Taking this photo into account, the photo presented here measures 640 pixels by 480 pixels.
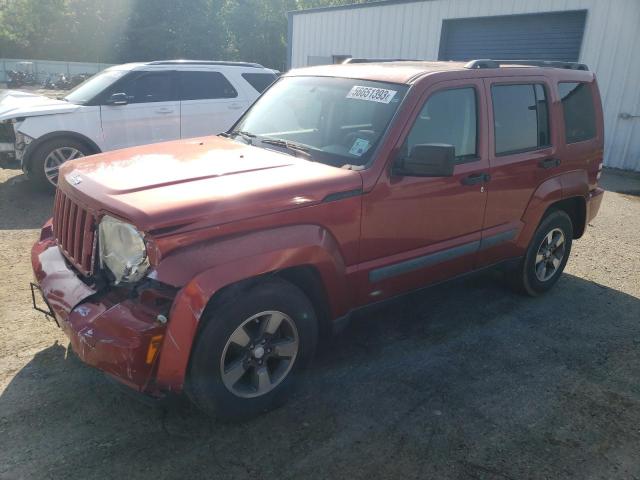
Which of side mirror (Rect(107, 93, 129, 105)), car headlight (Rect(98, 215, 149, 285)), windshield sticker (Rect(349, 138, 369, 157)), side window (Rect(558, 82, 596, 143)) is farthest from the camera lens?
side mirror (Rect(107, 93, 129, 105))

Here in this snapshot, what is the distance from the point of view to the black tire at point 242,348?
107 inches

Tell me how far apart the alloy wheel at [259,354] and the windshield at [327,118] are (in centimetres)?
108

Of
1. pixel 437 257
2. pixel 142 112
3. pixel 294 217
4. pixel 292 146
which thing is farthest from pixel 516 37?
pixel 294 217

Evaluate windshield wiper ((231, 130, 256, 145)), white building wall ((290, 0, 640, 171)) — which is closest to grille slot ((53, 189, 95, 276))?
windshield wiper ((231, 130, 256, 145))

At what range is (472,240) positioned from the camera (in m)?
4.06

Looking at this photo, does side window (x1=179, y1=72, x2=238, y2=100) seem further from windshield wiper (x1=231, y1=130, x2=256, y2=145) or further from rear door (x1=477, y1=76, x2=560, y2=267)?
rear door (x1=477, y1=76, x2=560, y2=267)

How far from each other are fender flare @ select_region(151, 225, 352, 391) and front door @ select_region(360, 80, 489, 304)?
0.48 metres

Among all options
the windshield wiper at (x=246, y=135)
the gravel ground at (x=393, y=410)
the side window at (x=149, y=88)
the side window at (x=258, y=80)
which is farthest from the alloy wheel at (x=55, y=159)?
the windshield wiper at (x=246, y=135)

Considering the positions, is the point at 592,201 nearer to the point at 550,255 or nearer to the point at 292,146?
the point at 550,255

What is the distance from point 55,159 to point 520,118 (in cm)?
623

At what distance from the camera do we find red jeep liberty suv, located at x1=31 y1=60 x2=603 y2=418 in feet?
8.52

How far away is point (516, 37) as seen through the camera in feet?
41.5

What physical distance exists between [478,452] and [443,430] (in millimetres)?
235

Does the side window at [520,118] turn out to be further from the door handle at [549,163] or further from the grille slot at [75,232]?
the grille slot at [75,232]
